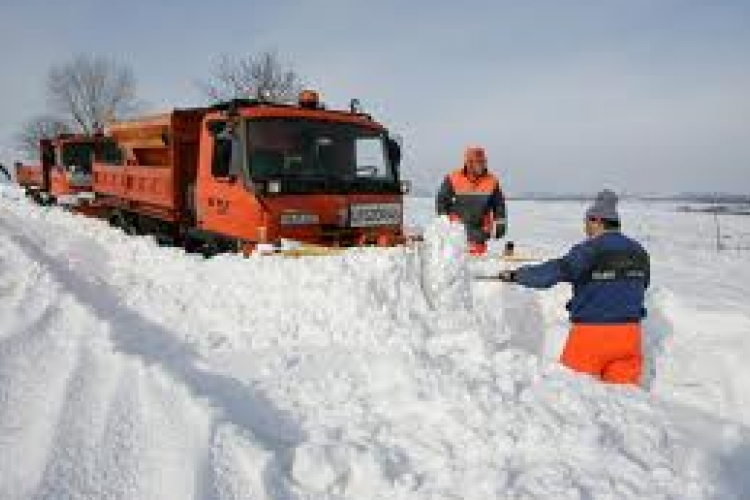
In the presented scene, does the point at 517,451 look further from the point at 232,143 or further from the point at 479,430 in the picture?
the point at 232,143

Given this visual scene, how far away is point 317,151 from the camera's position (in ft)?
29.5

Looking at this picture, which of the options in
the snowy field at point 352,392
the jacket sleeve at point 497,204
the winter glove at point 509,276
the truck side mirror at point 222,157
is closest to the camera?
the snowy field at point 352,392

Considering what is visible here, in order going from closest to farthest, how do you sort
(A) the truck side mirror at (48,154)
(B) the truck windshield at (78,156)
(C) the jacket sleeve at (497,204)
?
(C) the jacket sleeve at (497,204), (B) the truck windshield at (78,156), (A) the truck side mirror at (48,154)

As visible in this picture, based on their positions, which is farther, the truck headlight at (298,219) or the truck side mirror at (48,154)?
the truck side mirror at (48,154)

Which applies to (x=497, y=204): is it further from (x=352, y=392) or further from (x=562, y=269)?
→ (x=352, y=392)

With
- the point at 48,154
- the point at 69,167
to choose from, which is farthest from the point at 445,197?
the point at 48,154

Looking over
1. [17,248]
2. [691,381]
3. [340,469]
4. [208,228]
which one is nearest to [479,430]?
[340,469]

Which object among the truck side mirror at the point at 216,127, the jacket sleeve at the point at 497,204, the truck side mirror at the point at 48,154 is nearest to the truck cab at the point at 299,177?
the truck side mirror at the point at 216,127

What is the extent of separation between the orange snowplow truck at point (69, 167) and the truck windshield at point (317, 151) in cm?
809

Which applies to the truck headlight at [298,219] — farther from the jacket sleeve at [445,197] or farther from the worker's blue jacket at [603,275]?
the worker's blue jacket at [603,275]

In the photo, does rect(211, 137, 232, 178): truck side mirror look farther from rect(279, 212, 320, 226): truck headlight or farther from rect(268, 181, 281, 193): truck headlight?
rect(279, 212, 320, 226): truck headlight

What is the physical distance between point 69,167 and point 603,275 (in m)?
16.9

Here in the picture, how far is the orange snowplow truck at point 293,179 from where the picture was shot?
843 centimetres

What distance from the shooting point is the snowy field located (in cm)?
375
